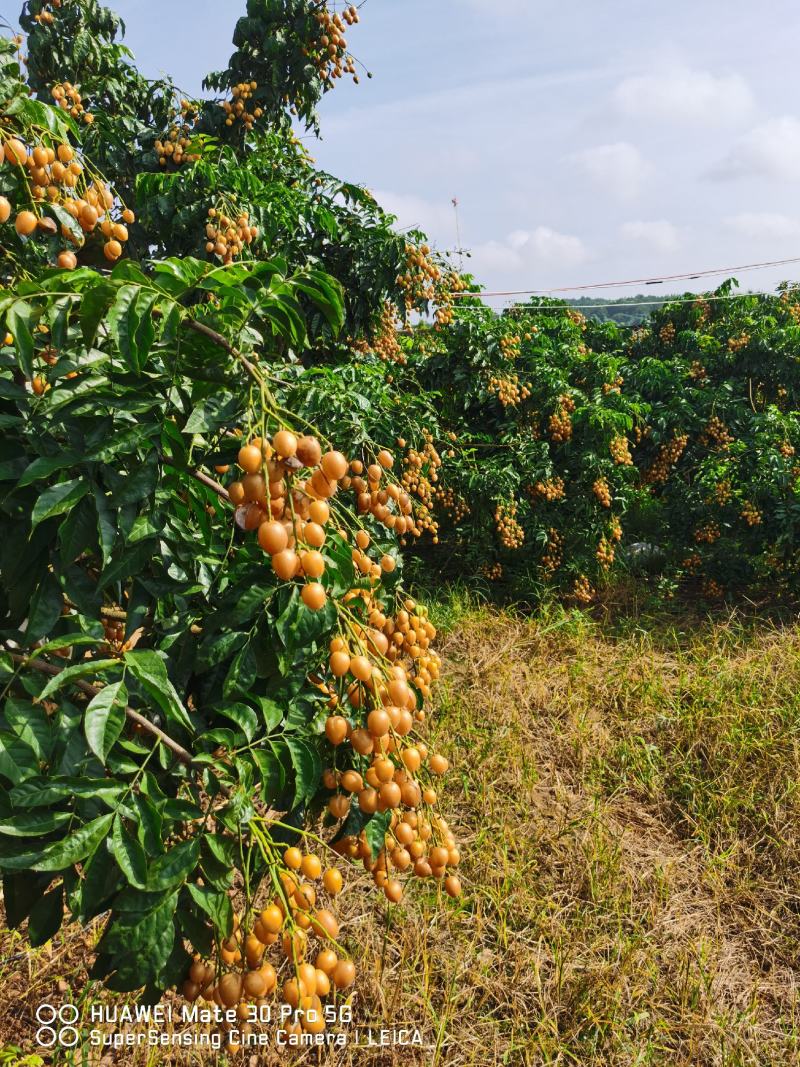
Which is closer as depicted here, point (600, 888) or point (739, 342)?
point (600, 888)

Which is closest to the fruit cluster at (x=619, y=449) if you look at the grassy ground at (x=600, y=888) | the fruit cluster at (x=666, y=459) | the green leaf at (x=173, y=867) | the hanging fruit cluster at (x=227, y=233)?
the fruit cluster at (x=666, y=459)

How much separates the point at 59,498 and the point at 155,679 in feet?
1.07

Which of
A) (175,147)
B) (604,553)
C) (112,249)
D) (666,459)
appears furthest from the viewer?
(666,459)

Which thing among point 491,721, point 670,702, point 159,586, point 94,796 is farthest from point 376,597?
point 670,702

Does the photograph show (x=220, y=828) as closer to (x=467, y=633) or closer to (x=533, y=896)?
(x=533, y=896)

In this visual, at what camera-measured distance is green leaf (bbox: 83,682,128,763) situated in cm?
107

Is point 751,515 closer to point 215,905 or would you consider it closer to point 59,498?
point 215,905

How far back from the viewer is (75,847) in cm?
108

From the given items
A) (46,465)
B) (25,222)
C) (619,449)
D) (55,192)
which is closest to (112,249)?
(55,192)

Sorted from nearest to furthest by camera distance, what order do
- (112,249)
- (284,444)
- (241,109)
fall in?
(284,444) < (112,249) < (241,109)

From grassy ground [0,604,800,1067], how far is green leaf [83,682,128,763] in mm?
1612

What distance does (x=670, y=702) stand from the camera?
13.7ft

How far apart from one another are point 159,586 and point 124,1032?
175 cm

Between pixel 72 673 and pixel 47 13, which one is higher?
pixel 47 13
